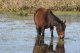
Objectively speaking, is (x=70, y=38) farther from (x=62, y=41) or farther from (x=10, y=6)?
(x=10, y=6)

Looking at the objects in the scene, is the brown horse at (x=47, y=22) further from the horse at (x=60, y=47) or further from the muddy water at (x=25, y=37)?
the muddy water at (x=25, y=37)

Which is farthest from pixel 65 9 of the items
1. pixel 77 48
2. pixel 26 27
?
pixel 77 48

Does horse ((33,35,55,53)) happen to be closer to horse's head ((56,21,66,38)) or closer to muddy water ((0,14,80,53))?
muddy water ((0,14,80,53))

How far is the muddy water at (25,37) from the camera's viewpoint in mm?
12695

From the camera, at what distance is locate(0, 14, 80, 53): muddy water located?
41.7 feet

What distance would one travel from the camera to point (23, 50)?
12406mm

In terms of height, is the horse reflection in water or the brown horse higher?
the brown horse

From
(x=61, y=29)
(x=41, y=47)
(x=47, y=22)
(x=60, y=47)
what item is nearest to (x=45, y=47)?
(x=41, y=47)

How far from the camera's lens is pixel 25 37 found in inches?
594

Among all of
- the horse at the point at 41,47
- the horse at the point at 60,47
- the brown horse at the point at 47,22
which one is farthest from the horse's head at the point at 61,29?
the horse at the point at 41,47

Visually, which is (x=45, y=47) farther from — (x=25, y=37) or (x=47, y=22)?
(x=25, y=37)

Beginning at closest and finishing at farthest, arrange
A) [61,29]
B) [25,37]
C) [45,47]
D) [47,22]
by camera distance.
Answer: [45,47] → [61,29] → [47,22] → [25,37]

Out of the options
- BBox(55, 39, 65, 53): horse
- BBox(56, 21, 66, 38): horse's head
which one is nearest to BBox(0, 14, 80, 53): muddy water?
BBox(55, 39, 65, 53): horse

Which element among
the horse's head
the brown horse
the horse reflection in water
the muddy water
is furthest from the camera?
the brown horse
